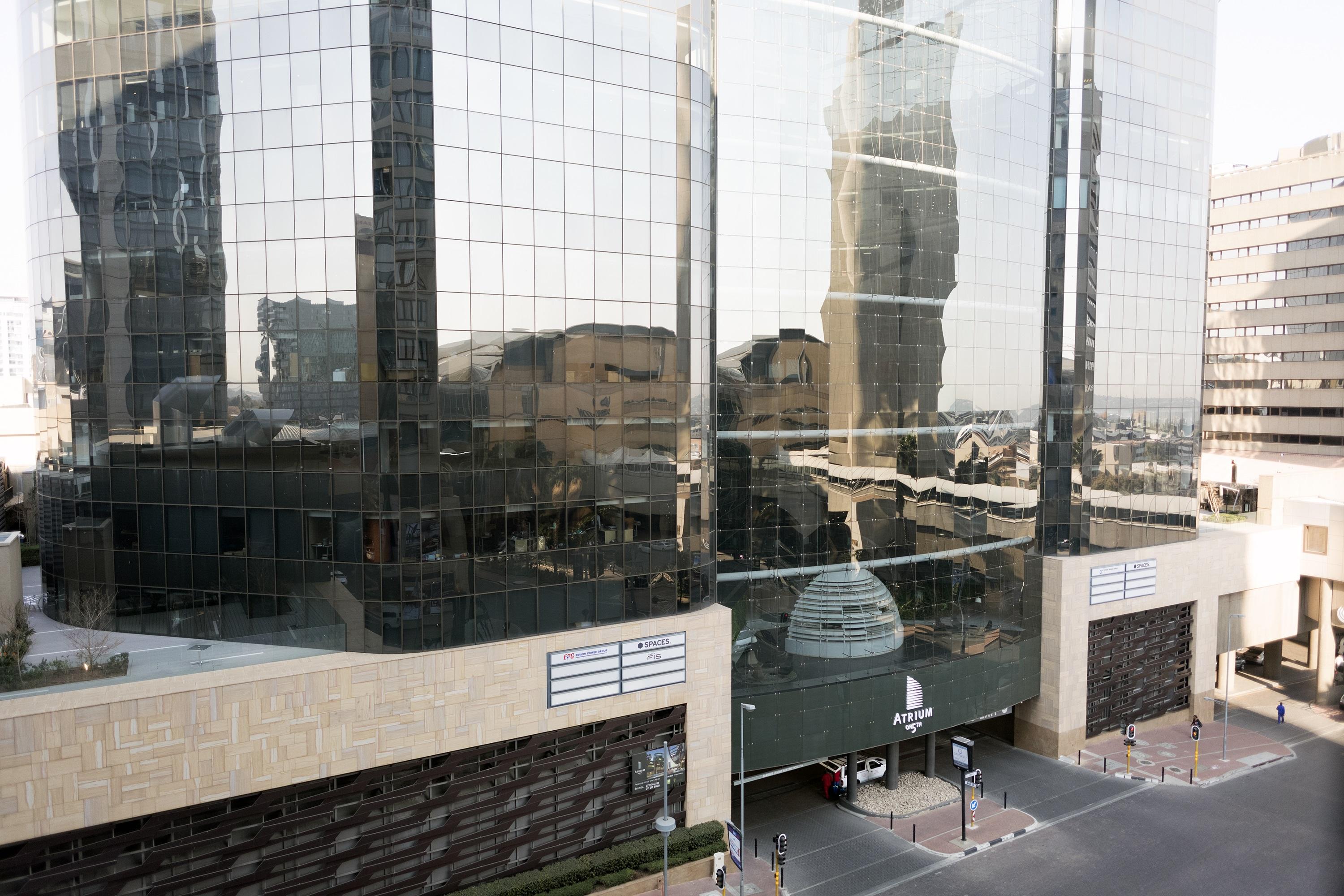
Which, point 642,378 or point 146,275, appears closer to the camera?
point 146,275

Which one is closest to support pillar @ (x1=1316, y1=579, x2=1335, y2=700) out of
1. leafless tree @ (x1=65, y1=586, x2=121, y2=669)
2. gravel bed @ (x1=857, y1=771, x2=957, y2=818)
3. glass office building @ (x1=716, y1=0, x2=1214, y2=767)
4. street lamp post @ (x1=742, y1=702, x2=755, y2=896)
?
glass office building @ (x1=716, y1=0, x2=1214, y2=767)

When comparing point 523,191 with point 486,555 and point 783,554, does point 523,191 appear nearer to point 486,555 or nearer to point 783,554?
point 486,555

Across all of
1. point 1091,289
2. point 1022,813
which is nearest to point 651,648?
point 1022,813

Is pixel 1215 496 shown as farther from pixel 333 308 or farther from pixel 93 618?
pixel 93 618

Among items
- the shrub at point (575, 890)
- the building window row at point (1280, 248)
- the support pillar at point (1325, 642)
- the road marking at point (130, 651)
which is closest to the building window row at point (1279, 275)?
the building window row at point (1280, 248)

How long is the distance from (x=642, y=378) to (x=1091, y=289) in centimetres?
2388

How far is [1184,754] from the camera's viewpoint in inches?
1558

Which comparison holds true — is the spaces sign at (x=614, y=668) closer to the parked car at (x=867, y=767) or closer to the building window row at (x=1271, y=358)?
the parked car at (x=867, y=767)

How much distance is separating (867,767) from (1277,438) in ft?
173

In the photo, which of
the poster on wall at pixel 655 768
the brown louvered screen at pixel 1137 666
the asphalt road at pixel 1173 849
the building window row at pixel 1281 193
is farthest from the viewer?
the building window row at pixel 1281 193

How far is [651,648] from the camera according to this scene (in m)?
27.3

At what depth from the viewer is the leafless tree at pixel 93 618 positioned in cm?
2300

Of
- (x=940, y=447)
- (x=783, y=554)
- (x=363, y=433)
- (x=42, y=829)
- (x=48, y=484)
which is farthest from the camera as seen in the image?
(x=940, y=447)

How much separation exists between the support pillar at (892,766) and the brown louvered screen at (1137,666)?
35.8 feet
